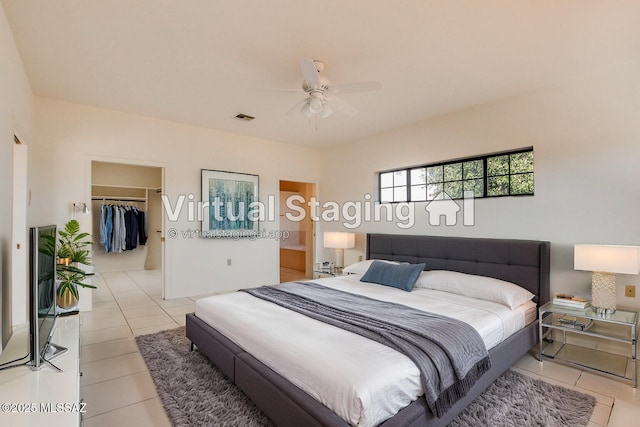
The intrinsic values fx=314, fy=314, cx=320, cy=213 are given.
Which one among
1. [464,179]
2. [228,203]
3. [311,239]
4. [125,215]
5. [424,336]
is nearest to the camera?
[424,336]

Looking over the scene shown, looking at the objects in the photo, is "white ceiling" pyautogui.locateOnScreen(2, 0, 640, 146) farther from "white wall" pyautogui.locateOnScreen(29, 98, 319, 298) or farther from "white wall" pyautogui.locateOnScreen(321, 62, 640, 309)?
"white wall" pyautogui.locateOnScreen(29, 98, 319, 298)

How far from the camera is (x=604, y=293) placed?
265cm

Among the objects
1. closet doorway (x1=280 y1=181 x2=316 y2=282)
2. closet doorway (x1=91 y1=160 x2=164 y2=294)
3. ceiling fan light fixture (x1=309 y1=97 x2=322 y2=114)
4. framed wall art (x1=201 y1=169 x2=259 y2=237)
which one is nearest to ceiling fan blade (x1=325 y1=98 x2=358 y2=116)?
ceiling fan light fixture (x1=309 y1=97 x2=322 y2=114)

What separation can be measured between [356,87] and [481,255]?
2334mm

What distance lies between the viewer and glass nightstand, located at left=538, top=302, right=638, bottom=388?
2.51m

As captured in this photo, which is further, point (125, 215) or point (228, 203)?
point (125, 215)

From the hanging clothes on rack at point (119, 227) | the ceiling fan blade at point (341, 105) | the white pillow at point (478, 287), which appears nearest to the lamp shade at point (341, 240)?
the white pillow at point (478, 287)

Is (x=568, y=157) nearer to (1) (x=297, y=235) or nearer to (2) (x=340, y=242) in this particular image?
(2) (x=340, y=242)

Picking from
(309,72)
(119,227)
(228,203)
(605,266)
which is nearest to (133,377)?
(309,72)

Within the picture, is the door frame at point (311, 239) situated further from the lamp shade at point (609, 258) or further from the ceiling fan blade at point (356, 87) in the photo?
the lamp shade at point (609, 258)

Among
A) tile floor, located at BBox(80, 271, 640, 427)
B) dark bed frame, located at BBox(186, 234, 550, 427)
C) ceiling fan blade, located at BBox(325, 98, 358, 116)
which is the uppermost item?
ceiling fan blade, located at BBox(325, 98, 358, 116)

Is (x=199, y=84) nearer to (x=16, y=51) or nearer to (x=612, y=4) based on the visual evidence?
(x=16, y=51)

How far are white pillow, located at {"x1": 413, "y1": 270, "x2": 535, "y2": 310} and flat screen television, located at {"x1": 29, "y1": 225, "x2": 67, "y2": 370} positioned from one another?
312cm

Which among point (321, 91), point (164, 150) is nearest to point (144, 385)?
point (321, 91)
